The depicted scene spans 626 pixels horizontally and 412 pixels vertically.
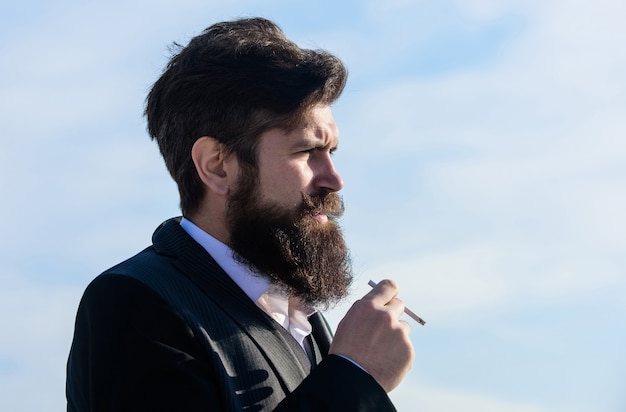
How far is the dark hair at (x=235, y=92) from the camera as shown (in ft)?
17.8

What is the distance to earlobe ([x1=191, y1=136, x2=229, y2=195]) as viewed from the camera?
18.0 ft

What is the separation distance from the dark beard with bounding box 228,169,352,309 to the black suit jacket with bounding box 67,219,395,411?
30 centimetres

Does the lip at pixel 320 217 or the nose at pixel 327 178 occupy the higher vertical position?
the nose at pixel 327 178

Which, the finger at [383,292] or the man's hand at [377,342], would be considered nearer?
the man's hand at [377,342]

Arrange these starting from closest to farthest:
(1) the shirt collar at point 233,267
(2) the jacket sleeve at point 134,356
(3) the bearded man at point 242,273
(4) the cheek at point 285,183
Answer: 1. (2) the jacket sleeve at point 134,356
2. (3) the bearded man at point 242,273
3. (1) the shirt collar at point 233,267
4. (4) the cheek at point 285,183

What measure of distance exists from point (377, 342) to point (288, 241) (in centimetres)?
100

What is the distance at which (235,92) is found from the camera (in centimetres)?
552

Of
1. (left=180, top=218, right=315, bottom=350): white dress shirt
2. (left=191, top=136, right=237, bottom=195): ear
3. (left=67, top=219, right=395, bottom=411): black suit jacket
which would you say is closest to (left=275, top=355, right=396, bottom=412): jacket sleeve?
(left=67, top=219, right=395, bottom=411): black suit jacket

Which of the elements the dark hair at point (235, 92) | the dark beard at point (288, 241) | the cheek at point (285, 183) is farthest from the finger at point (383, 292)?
the dark hair at point (235, 92)

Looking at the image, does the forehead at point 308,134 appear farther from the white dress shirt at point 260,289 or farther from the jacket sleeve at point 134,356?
the jacket sleeve at point 134,356

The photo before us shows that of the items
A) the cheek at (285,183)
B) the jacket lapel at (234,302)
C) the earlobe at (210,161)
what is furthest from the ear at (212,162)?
the jacket lapel at (234,302)

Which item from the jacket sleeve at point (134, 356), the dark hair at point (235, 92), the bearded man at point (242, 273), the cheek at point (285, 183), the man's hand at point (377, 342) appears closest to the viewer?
the jacket sleeve at point (134, 356)

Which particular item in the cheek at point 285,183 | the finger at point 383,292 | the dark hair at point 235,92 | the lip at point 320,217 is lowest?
the finger at point 383,292

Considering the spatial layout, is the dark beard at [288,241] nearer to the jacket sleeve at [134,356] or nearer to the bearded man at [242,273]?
the bearded man at [242,273]
